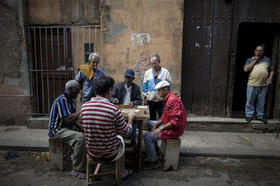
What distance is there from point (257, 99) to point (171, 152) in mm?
3244

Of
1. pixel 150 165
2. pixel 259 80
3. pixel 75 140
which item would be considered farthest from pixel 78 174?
pixel 259 80

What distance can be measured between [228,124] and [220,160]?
158 centimetres

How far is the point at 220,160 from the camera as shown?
3998 mm

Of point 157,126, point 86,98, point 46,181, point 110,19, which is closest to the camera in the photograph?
point 46,181

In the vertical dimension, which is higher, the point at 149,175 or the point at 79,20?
the point at 79,20

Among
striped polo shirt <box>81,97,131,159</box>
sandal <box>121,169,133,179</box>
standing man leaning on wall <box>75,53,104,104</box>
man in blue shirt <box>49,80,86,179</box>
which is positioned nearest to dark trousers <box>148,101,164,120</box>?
standing man leaning on wall <box>75,53,104,104</box>

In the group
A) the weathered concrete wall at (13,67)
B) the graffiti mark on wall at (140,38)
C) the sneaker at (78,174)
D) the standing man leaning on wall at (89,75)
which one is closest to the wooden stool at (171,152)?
the sneaker at (78,174)

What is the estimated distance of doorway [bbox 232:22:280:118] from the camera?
5.62 metres

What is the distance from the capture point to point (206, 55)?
5.45 meters

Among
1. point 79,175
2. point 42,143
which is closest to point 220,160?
point 79,175

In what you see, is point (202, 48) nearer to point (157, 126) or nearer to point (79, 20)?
point (157, 126)

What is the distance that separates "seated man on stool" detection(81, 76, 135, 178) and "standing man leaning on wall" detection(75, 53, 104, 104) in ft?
6.01

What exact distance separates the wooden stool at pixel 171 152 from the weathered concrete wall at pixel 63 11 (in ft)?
12.1

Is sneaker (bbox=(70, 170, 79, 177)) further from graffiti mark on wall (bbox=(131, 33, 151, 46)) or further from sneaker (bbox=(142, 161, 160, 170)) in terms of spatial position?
graffiti mark on wall (bbox=(131, 33, 151, 46))
